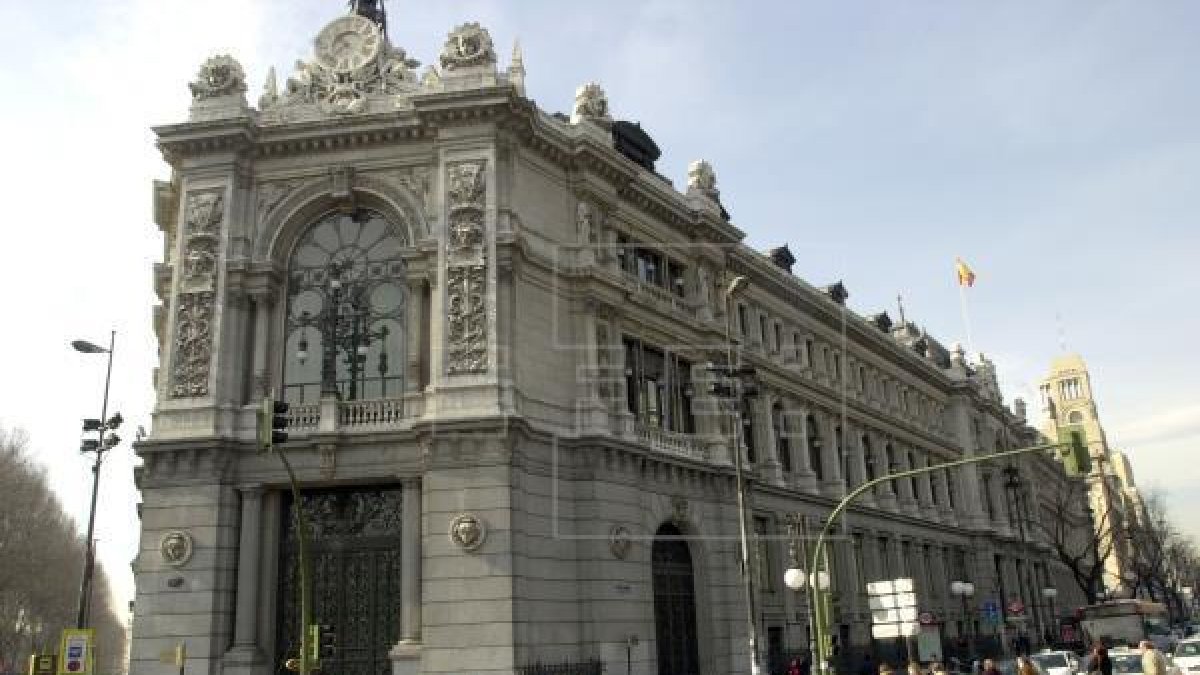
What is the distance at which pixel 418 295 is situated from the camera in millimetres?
30609

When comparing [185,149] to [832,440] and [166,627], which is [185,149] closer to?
[166,627]

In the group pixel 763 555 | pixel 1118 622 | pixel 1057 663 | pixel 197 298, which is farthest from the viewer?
pixel 1118 622

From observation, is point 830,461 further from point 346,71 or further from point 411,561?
point 346,71

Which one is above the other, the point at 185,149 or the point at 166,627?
the point at 185,149

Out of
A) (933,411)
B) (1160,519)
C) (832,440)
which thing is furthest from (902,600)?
(1160,519)

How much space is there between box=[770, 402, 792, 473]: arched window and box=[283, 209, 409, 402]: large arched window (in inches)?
810

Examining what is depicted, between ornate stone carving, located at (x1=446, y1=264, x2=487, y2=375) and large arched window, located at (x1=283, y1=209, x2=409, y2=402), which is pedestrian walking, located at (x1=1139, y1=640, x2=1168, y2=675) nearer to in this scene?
ornate stone carving, located at (x1=446, y1=264, x2=487, y2=375)

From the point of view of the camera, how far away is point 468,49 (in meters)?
31.7

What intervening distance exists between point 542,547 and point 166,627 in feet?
34.7

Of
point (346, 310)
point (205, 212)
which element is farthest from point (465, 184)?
point (205, 212)

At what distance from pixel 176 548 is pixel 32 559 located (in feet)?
108

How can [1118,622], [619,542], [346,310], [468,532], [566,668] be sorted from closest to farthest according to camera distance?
1. [468,532]
2. [566,668]
3. [619,542]
4. [346,310]
5. [1118,622]

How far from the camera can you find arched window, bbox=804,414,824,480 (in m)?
49.0

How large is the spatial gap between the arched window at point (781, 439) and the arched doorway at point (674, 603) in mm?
11950
